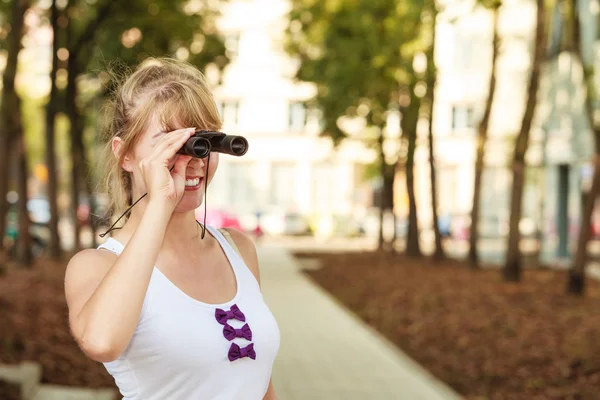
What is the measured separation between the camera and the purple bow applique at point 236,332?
94.8 inches

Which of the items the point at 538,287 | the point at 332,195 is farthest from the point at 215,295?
the point at 332,195

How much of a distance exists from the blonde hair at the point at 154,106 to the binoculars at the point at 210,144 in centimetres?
16

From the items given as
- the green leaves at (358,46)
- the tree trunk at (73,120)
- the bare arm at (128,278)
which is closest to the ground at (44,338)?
the bare arm at (128,278)

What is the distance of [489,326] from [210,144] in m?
10.9

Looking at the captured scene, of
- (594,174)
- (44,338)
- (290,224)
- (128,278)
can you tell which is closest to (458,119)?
(290,224)

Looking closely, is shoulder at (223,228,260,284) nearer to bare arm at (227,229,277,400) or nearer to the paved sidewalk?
bare arm at (227,229,277,400)

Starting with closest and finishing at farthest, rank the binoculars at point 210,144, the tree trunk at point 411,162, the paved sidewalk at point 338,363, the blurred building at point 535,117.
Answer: the binoculars at point 210,144, the paved sidewalk at point 338,363, the blurred building at point 535,117, the tree trunk at point 411,162

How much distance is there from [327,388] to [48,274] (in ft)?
37.8

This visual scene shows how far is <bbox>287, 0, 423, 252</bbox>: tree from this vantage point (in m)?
21.9

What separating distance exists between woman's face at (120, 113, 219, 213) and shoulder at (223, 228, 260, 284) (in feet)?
1.19

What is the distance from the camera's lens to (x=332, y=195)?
195 ft

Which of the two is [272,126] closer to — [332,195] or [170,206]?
[332,195]

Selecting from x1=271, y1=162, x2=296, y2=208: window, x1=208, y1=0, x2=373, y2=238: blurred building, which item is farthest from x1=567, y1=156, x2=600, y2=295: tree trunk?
x1=271, y1=162, x2=296, y2=208: window

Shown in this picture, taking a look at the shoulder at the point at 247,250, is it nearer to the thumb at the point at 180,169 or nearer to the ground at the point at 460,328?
the thumb at the point at 180,169
